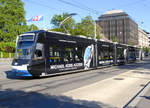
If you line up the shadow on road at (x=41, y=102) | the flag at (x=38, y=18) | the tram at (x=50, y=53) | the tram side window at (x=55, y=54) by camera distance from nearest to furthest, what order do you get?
the shadow on road at (x=41, y=102) < the tram at (x=50, y=53) < the tram side window at (x=55, y=54) < the flag at (x=38, y=18)

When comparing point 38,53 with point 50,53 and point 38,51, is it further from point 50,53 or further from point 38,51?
point 50,53

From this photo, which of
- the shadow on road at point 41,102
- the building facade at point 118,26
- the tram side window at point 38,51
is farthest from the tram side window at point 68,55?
the building facade at point 118,26

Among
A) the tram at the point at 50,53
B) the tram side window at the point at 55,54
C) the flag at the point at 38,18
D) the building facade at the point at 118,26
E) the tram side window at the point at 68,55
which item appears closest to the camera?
the tram at the point at 50,53

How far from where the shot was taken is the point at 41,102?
6.02 m

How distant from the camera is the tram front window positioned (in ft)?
35.0

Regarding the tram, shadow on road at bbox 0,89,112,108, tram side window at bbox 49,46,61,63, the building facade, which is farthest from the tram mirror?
the building facade

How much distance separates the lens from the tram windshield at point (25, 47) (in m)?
10.7

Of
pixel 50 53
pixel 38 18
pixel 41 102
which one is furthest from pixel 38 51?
pixel 38 18

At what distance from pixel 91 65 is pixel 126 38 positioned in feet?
286

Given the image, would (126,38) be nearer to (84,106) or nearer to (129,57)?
(129,57)

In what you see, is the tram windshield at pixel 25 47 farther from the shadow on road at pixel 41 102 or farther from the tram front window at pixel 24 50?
the shadow on road at pixel 41 102

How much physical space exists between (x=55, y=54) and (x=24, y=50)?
2.18 meters

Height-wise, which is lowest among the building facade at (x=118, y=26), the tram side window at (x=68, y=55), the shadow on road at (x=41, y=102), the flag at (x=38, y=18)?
the shadow on road at (x=41, y=102)

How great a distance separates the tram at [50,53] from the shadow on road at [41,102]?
3.86 m
